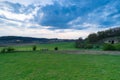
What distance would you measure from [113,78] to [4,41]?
66039mm

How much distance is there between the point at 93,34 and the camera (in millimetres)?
58656

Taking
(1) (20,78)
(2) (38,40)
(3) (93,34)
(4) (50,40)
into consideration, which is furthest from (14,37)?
(1) (20,78)

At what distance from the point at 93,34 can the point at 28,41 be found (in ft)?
91.9

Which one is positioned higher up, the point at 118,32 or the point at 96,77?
the point at 118,32

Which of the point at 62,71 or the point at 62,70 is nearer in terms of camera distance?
the point at 62,71

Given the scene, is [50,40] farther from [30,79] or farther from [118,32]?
[30,79]

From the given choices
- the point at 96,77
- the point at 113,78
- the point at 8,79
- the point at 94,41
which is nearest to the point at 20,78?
the point at 8,79

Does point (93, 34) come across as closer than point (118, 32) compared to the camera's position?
Yes

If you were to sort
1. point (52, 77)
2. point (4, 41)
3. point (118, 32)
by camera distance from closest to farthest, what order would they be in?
point (52, 77), point (118, 32), point (4, 41)

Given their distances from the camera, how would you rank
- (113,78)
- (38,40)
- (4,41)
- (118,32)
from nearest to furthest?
(113,78) < (118,32) < (4,41) < (38,40)

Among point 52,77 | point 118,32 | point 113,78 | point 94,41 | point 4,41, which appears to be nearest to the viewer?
point 113,78

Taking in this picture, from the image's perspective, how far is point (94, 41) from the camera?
58156mm

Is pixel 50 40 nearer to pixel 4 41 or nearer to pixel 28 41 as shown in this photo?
pixel 28 41

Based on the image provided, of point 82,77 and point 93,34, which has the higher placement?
point 93,34
